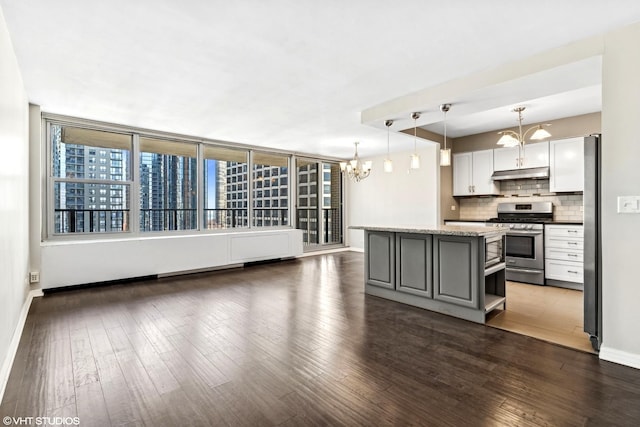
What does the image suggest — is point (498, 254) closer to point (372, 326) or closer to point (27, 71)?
point (372, 326)

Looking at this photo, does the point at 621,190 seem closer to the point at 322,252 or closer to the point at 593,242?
the point at 593,242

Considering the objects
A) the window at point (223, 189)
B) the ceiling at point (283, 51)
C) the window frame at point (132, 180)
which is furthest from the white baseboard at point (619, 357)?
the window at point (223, 189)

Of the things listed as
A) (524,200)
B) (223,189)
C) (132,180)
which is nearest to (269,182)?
(223,189)

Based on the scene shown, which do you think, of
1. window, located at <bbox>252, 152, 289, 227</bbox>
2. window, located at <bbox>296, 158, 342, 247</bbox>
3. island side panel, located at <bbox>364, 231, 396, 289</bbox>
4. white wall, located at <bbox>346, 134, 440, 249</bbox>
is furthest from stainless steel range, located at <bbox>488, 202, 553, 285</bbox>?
window, located at <bbox>252, 152, 289, 227</bbox>

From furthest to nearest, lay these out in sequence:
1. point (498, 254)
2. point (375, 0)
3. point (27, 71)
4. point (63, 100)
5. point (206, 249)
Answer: point (206, 249) → point (63, 100) → point (498, 254) → point (27, 71) → point (375, 0)

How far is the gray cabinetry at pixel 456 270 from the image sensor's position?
310 cm

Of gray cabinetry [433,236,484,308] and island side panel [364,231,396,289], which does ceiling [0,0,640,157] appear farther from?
island side panel [364,231,396,289]

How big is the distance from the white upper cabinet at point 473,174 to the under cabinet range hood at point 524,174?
22 centimetres

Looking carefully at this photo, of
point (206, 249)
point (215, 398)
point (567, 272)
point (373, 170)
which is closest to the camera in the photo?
point (215, 398)

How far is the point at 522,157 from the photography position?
5.21m

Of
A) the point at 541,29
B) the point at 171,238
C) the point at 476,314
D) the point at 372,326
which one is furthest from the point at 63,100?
the point at 476,314

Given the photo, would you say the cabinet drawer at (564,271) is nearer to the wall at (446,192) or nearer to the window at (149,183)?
the wall at (446,192)

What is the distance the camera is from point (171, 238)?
517 cm

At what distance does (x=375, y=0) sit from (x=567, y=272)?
15.2 ft
